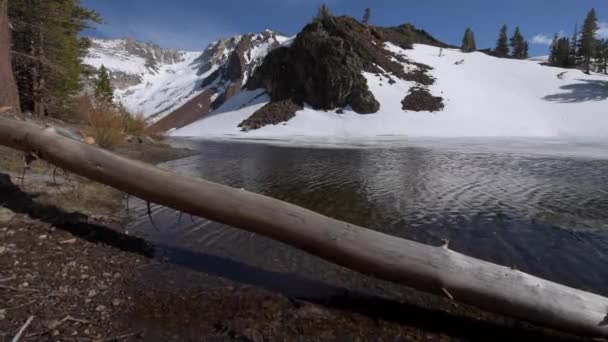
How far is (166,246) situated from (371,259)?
3.25 m

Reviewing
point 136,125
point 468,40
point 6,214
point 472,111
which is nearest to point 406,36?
point 468,40

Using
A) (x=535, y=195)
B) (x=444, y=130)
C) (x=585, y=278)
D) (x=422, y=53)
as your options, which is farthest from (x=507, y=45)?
(x=585, y=278)

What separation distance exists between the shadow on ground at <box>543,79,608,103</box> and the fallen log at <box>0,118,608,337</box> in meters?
58.9

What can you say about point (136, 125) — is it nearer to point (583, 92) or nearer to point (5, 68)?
point (5, 68)

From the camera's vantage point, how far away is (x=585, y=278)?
A: 446 centimetres

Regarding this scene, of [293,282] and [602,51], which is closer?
[293,282]

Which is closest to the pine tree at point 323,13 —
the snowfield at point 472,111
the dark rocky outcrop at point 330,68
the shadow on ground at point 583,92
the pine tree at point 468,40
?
the dark rocky outcrop at point 330,68

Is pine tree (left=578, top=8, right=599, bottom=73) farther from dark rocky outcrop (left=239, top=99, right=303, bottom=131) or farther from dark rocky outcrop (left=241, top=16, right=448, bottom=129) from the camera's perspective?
dark rocky outcrop (left=239, top=99, right=303, bottom=131)

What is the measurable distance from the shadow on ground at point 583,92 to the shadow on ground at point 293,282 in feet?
194

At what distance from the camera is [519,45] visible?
283ft

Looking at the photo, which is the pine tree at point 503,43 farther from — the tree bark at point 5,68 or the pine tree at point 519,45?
the tree bark at point 5,68

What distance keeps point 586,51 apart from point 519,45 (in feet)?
71.0

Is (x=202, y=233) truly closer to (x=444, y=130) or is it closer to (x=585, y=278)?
(x=585, y=278)

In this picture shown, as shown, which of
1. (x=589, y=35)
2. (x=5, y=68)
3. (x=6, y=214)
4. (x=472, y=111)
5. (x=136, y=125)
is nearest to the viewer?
(x=6, y=214)
